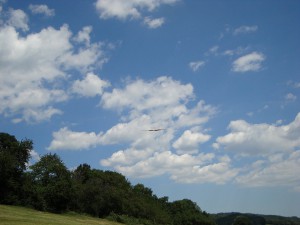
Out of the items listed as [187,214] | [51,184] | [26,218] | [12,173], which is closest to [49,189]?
[51,184]

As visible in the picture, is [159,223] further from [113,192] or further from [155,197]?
[155,197]

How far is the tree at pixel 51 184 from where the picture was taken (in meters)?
70.6

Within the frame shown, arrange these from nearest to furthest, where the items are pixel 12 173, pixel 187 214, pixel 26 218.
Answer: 1. pixel 26 218
2. pixel 12 173
3. pixel 187 214

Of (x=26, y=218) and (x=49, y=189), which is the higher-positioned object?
(x=49, y=189)

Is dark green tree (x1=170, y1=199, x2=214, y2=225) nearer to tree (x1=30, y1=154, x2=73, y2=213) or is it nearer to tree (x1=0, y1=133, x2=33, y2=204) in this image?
tree (x1=30, y1=154, x2=73, y2=213)

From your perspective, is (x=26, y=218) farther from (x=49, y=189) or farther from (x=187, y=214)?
(x=187, y=214)

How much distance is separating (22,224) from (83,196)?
198 feet

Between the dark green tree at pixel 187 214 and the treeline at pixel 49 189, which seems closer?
the treeline at pixel 49 189

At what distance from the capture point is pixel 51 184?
237 ft

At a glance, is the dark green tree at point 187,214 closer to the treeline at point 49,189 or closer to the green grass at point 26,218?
the treeline at point 49,189

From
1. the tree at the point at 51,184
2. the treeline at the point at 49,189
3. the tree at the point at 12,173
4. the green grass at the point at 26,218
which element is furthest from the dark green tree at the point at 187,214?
the green grass at the point at 26,218

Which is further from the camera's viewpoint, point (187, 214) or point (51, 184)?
point (187, 214)

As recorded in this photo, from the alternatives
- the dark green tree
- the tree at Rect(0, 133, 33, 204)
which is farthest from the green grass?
the dark green tree

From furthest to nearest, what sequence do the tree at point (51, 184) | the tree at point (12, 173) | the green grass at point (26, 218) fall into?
the tree at point (51, 184)
the tree at point (12, 173)
the green grass at point (26, 218)
